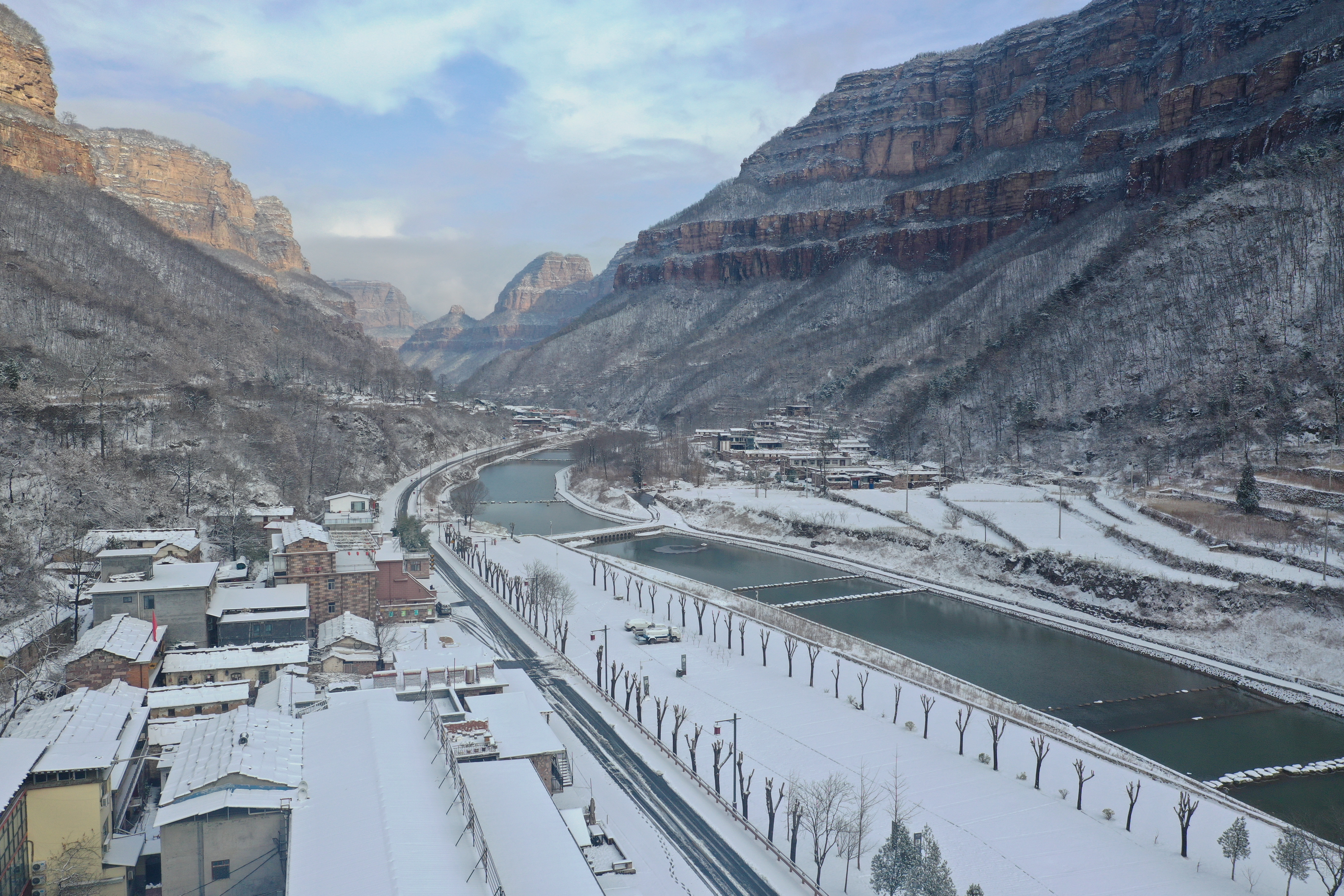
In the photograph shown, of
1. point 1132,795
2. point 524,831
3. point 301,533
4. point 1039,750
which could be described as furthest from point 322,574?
point 1132,795

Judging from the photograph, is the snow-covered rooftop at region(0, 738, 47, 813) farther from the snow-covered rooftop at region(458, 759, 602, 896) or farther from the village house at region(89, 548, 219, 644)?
the village house at region(89, 548, 219, 644)

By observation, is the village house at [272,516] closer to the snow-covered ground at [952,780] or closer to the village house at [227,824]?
the snow-covered ground at [952,780]

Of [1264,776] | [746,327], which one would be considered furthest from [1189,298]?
[746,327]

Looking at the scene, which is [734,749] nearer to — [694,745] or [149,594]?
[694,745]

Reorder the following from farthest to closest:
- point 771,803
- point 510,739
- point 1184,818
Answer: point 510,739 < point 771,803 < point 1184,818

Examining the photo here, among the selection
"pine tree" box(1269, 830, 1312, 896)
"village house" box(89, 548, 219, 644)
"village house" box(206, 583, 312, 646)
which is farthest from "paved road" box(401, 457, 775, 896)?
"village house" box(89, 548, 219, 644)
